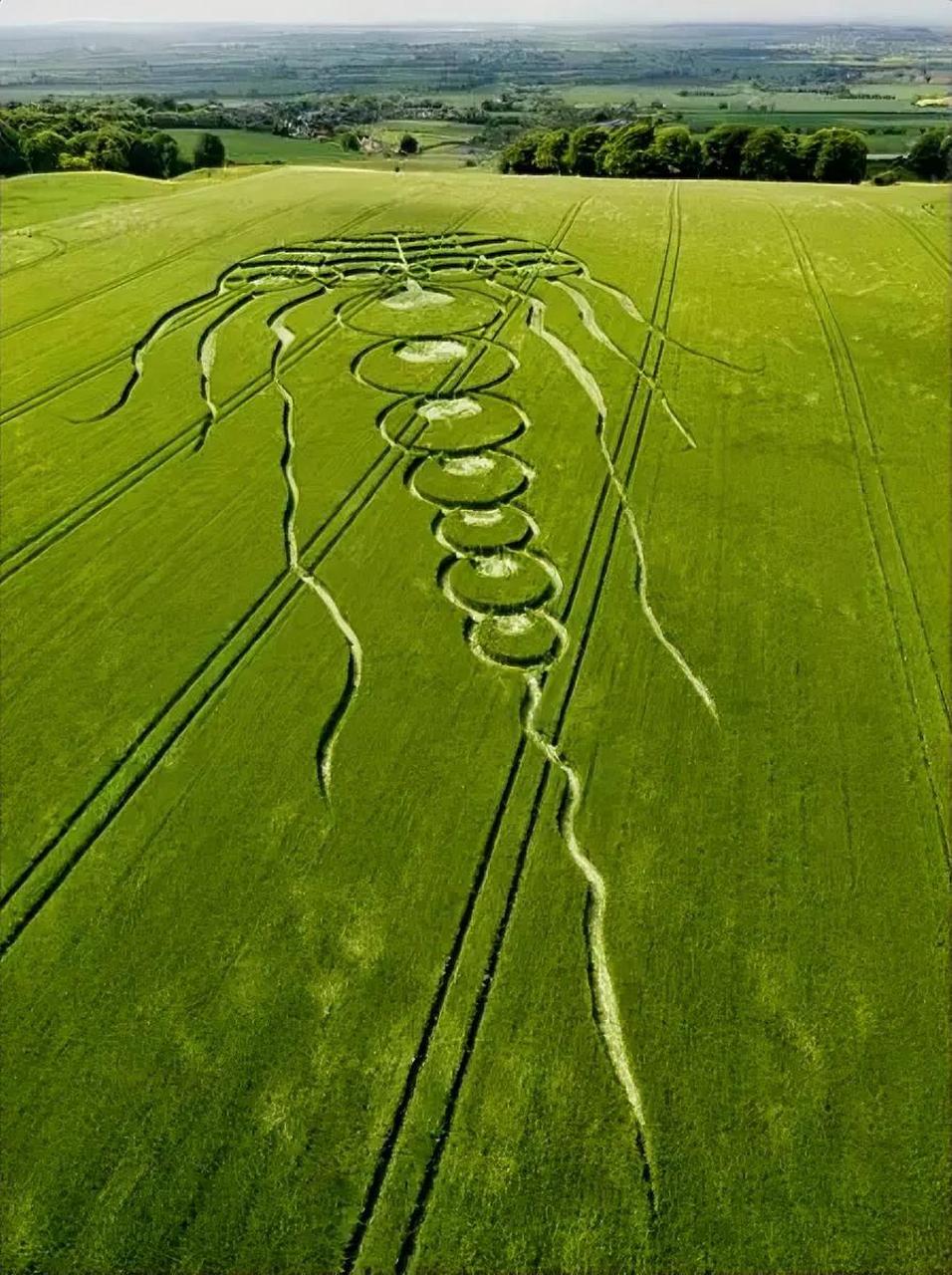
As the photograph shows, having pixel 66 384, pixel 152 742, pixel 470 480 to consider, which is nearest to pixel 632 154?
pixel 66 384

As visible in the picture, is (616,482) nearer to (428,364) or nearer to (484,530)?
(484,530)

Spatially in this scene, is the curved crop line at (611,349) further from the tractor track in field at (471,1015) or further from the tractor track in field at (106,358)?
the tractor track in field at (106,358)

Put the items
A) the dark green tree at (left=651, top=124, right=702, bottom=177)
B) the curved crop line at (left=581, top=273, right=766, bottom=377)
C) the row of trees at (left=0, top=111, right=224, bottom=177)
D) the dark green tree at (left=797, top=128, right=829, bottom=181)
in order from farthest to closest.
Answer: the row of trees at (left=0, top=111, right=224, bottom=177) → the dark green tree at (left=651, top=124, right=702, bottom=177) → the dark green tree at (left=797, top=128, right=829, bottom=181) → the curved crop line at (left=581, top=273, right=766, bottom=377)

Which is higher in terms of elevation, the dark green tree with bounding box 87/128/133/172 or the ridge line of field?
the ridge line of field

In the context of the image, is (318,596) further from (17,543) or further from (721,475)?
(721,475)

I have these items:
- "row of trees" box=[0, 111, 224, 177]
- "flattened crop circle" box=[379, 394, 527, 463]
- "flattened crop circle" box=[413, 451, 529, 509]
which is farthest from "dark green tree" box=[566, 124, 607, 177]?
"flattened crop circle" box=[413, 451, 529, 509]

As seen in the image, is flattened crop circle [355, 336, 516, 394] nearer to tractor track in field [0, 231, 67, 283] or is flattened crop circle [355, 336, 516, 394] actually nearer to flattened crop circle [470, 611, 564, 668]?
flattened crop circle [470, 611, 564, 668]

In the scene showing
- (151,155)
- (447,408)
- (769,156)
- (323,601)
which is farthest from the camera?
(151,155)
